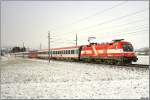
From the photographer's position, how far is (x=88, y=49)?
39.3 meters

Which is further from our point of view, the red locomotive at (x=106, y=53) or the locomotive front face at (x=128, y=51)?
the red locomotive at (x=106, y=53)

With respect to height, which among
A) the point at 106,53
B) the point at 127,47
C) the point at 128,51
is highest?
the point at 127,47

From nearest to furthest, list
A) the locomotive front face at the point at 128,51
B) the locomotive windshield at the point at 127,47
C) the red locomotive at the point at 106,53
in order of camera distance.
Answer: the locomotive front face at the point at 128,51 → the red locomotive at the point at 106,53 → the locomotive windshield at the point at 127,47

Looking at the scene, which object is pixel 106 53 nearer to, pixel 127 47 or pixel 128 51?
pixel 127 47

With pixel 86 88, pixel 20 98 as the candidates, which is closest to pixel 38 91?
pixel 20 98

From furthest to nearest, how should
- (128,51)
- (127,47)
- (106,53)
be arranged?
(106,53) → (127,47) → (128,51)

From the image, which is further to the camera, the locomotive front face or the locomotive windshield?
the locomotive windshield

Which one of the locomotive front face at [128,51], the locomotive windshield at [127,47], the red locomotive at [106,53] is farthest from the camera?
the locomotive windshield at [127,47]

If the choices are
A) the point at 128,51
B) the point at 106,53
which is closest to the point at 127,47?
the point at 128,51

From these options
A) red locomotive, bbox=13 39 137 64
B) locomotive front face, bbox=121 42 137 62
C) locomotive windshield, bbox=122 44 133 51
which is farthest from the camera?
locomotive windshield, bbox=122 44 133 51

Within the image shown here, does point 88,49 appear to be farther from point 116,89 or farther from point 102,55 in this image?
point 116,89

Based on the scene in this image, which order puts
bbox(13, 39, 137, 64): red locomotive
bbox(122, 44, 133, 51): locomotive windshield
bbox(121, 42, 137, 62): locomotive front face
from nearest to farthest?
bbox(121, 42, 137, 62): locomotive front face, bbox(13, 39, 137, 64): red locomotive, bbox(122, 44, 133, 51): locomotive windshield

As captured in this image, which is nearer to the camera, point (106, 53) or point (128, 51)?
point (128, 51)

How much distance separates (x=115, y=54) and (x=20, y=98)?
21.7 metres
